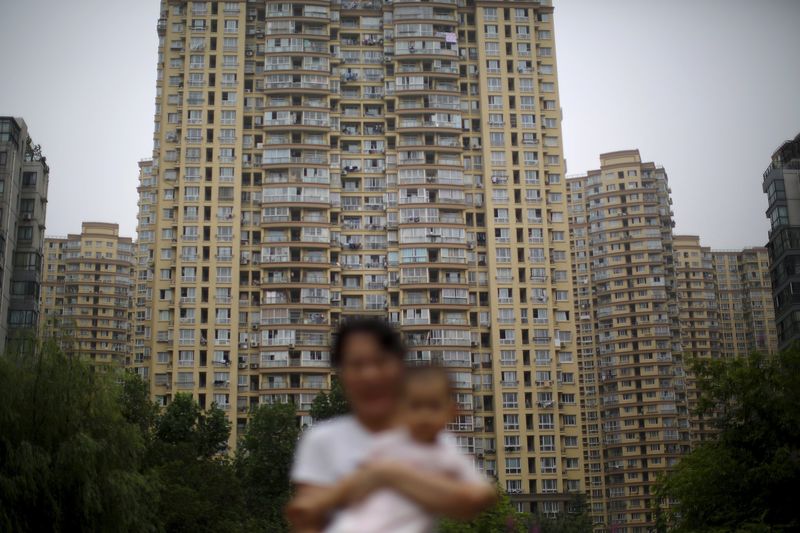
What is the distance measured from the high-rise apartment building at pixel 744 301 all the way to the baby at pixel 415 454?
132 metres

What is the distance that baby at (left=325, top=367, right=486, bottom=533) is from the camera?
2.72 meters

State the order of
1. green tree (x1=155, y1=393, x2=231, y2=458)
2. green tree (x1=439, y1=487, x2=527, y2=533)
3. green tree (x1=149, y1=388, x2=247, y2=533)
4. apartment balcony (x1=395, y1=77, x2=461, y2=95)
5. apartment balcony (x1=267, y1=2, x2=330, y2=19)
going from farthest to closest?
apartment balcony (x1=267, y1=2, x2=330, y2=19) < apartment balcony (x1=395, y1=77, x2=461, y2=95) < green tree (x1=155, y1=393, x2=231, y2=458) < green tree (x1=149, y1=388, x2=247, y2=533) < green tree (x1=439, y1=487, x2=527, y2=533)

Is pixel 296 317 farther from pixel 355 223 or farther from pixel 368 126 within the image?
pixel 368 126

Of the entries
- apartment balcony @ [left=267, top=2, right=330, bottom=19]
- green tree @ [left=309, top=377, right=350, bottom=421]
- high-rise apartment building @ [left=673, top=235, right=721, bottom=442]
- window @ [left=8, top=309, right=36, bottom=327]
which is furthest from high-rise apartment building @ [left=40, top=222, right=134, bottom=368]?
high-rise apartment building @ [left=673, top=235, right=721, bottom=442]

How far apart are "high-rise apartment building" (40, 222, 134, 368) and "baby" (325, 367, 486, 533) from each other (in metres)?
120

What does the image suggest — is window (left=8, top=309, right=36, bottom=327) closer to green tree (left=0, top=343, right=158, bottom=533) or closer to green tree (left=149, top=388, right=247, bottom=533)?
green tree (left=149, top=388, right=247, bottom=533)

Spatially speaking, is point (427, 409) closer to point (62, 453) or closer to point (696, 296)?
point (62, 453)

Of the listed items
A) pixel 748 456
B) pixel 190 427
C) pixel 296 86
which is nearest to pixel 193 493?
pixel 748 456

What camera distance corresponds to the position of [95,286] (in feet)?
407

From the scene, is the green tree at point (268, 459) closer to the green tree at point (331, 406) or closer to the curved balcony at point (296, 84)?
the green tree at point (331, 406)

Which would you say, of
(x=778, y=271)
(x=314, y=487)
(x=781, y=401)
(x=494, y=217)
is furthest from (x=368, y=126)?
(x=314, y=487)

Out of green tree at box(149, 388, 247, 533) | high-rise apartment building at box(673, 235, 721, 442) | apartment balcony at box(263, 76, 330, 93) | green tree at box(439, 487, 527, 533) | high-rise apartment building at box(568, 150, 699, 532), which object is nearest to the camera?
green tree at box(439, 487, 527, 533)

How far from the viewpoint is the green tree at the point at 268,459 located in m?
54.6

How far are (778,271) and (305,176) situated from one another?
36.3 meters
